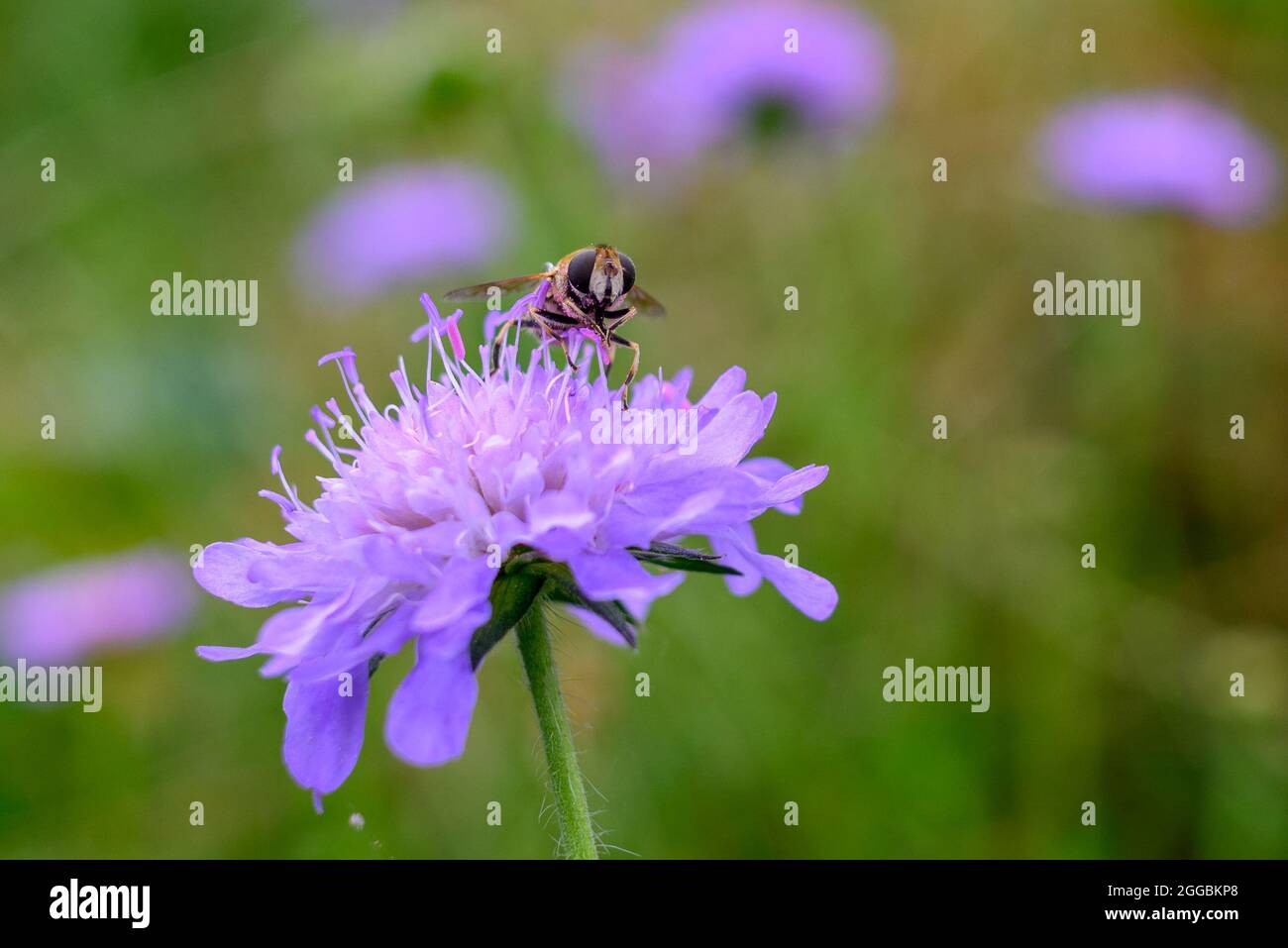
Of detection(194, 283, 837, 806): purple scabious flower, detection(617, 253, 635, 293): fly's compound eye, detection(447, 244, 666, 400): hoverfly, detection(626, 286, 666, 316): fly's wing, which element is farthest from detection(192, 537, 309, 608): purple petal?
detection(626, 286, 666, 316): fly's wing

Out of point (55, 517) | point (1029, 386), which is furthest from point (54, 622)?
point (1029, 386)

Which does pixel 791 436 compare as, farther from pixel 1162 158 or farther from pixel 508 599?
pixel 508 599

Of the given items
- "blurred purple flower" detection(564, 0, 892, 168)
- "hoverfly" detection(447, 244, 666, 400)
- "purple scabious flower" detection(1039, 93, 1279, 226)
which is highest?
"blurred purple flower" detection(564, 0, 892, 168)

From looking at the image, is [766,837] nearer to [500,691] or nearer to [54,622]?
[500,691]

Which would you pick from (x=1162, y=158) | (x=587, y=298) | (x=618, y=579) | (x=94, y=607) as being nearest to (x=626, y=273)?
(x=587, y=298)

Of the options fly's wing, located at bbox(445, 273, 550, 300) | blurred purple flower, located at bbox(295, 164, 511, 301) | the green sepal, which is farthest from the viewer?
blurred purple flower, located at bbox(295, 164, 511, 301)

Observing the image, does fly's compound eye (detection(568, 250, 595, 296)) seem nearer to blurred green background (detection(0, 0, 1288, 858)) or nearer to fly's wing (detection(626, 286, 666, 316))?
fly's wing (detection(626, 286, 666, 316))

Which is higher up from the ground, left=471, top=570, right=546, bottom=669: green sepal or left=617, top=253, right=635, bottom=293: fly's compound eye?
left=617, top=253, right=635, bottom=293: fly's compound eye
